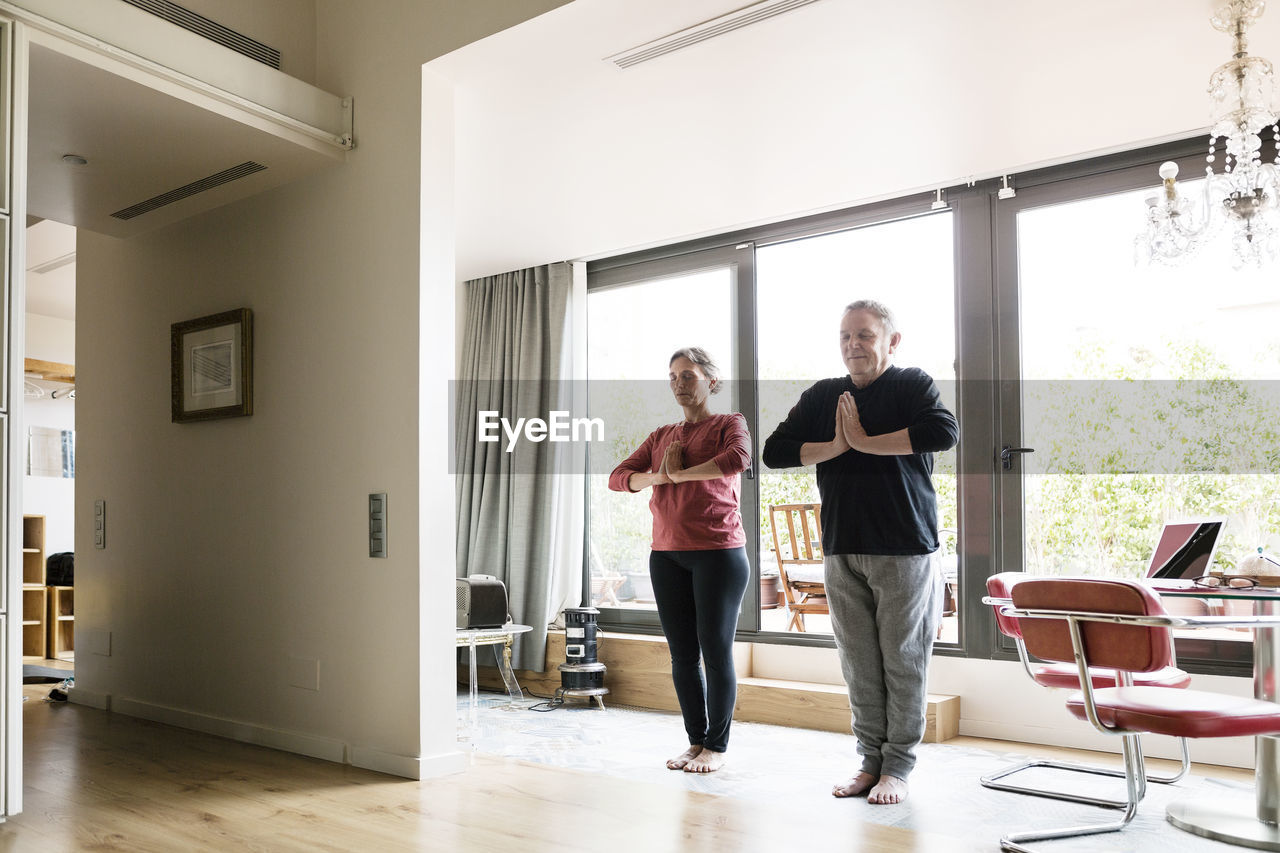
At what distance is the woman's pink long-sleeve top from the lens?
11.1ft

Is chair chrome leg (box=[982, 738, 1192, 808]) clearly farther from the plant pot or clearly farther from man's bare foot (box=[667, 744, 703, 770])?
the plant pot

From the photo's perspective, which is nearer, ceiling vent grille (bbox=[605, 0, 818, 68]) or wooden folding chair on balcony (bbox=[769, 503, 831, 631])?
ceiling vent grille (bbox=[605, 0, 818, 68])

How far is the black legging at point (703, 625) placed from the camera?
3350 millimetres

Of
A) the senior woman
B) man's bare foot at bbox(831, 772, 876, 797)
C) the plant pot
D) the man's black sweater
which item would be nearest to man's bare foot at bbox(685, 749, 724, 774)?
the senior woman

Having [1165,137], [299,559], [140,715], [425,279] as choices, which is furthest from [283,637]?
[1165,137]

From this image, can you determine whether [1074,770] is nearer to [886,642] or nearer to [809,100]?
[886,642]

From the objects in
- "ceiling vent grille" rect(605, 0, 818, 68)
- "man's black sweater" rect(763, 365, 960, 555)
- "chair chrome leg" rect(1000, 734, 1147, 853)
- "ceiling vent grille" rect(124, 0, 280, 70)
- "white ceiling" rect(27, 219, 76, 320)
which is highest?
"ceiling vent grille" rect(124, 0, 280, 70)

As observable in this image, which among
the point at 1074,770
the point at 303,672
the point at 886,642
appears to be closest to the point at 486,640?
the point at 303,672

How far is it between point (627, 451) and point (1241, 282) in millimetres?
3147

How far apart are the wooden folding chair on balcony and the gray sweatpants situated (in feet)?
5.97

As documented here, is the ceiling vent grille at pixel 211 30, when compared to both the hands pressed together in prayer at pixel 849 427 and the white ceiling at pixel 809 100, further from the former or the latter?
the hands pressed together in prayer at pixel 849 427

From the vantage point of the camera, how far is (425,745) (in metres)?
3.34

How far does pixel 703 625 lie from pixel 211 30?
8.74 ft

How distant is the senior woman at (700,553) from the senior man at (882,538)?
1.13 feet
